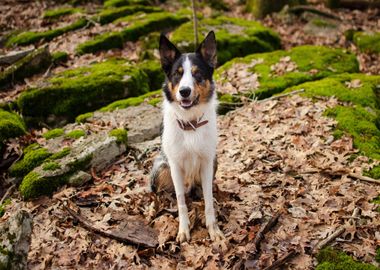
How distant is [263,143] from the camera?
6707mm

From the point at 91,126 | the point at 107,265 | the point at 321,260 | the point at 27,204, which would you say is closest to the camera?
the point at 321,260

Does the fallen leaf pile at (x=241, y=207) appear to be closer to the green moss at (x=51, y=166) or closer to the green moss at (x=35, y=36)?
the green moss at (x=51, y=166)

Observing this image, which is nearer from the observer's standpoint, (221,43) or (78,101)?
(78,101)

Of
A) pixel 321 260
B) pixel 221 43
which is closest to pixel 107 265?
pixel 321 260

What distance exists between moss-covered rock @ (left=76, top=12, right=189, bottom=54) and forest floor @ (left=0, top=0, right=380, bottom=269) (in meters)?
4.37

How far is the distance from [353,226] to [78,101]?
6240 millimetres

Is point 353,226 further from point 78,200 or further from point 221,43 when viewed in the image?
point 221,43

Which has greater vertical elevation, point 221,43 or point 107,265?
point 221,43

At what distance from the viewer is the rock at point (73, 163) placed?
5.74 meters

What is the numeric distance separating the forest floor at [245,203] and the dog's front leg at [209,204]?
0.45ft

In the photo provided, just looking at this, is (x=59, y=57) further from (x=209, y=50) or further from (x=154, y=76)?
(x=209, y=50)

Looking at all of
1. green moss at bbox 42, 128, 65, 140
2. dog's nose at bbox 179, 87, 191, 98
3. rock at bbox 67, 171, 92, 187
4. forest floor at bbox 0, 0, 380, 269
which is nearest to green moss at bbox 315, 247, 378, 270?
forest floor at bbox 0, 0, 380, 269

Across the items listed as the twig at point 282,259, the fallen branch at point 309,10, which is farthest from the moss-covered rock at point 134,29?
the twig at point 282,259

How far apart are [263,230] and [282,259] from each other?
0.51 m
